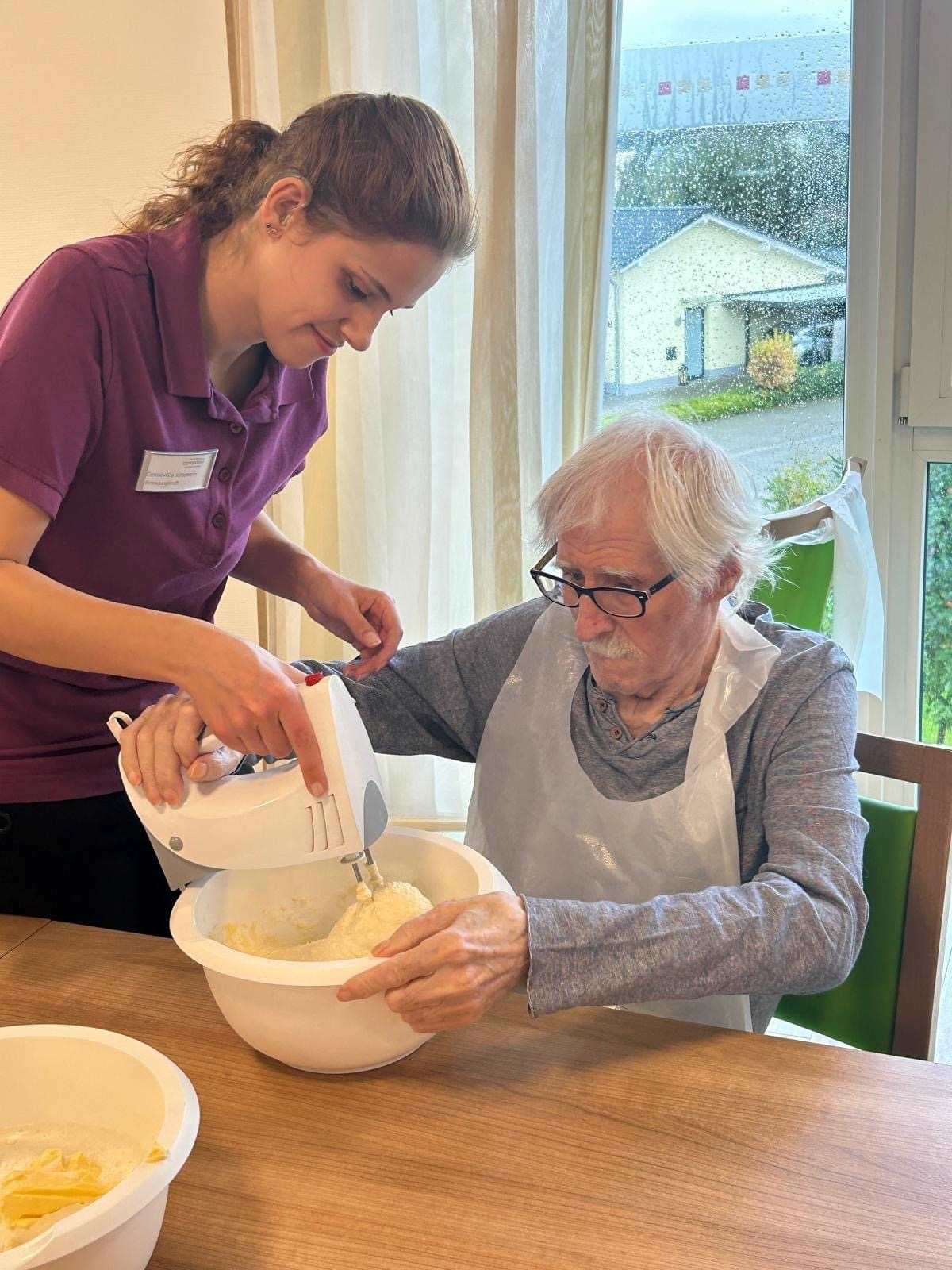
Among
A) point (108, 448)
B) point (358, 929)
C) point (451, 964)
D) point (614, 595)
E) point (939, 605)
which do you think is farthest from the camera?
point (939, 605)

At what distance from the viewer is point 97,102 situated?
2.75 meters

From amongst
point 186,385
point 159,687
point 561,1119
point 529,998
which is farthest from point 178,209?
point 561,1119

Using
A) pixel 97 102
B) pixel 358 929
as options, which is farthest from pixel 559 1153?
pixel 97 102

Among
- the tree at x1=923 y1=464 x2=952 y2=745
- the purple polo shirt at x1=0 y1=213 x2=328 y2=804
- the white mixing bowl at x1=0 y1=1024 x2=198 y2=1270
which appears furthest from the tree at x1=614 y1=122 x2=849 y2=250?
the white mixing bowl at x1=0 y1=1024 x2=198 y2=1270

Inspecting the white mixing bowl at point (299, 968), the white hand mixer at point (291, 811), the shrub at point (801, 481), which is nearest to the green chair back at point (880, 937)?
the white mixing bowl at point (299, 968)

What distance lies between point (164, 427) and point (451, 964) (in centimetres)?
71

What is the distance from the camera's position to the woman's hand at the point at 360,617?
5.16 ft

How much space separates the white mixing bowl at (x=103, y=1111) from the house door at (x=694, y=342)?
2.21 m

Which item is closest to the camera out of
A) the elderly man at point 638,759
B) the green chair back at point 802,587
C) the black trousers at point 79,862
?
the elderly man at point 638,759

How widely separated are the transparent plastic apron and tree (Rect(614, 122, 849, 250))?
144cm

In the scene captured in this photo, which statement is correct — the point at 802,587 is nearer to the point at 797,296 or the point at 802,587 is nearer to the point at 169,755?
the point at 797,296

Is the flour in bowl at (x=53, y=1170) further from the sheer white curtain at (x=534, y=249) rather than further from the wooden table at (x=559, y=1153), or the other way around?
the sheer white curtain at (x=534, y=249)

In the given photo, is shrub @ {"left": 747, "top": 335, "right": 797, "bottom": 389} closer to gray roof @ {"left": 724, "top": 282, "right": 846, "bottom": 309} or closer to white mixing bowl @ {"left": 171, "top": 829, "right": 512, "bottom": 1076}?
gray roof @ {"left": 724, "top": 282, "right": 846, "bottom": 309}

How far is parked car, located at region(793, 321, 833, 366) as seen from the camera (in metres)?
2.62
